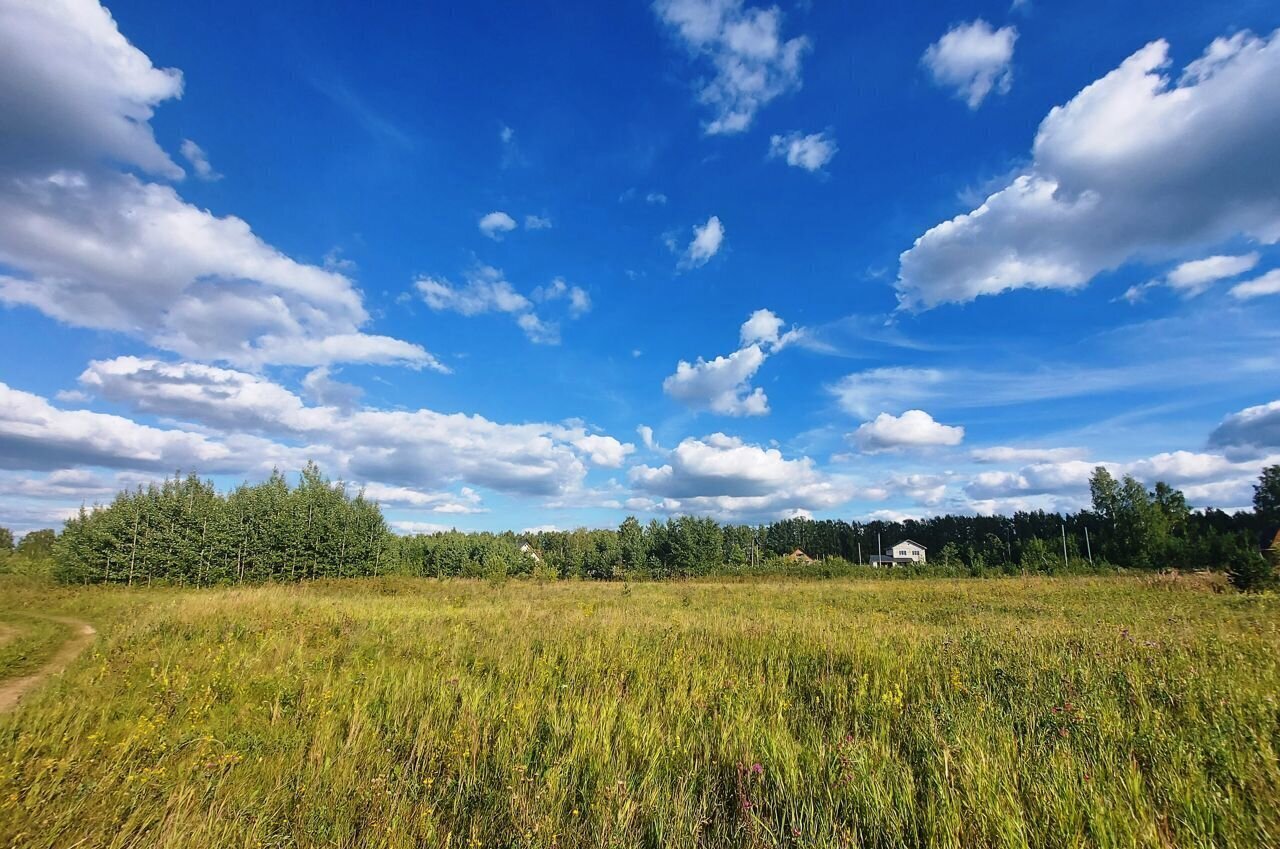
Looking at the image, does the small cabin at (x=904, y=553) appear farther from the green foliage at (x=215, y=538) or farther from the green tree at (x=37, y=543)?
the green tree at (x=37, y=543)

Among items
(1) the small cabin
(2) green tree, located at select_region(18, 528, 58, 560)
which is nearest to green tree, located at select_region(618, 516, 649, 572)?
(1) the small cabin

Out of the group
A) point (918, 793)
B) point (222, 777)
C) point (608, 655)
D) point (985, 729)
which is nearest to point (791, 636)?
point (608, 655)

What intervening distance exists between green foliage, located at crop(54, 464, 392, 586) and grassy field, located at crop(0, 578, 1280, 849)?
42.4 m

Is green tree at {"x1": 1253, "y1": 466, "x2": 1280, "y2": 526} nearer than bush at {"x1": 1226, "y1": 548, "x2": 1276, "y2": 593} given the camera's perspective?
No

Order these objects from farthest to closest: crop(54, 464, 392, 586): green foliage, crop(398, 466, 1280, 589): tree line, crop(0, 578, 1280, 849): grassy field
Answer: crop(398, 466, 1280, 589): tree line → crop(54, 464, 392, 586): green foliage → crop(0, 578, 1280, 849): grassy field

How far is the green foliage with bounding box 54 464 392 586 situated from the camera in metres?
42.5

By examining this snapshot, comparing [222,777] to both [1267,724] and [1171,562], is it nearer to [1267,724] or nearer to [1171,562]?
[1267,724]

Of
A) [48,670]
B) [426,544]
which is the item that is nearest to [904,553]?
[426,544]

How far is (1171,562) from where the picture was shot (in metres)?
55.4

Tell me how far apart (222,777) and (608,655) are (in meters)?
5.57

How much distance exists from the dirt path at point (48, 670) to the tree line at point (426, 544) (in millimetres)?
24822

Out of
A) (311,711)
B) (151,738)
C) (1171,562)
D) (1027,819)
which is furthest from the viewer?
(1171,562)

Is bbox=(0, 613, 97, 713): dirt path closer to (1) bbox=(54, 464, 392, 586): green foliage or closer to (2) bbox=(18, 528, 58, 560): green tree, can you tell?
(1) bbox=(54, 464, 392, 586): green foliage

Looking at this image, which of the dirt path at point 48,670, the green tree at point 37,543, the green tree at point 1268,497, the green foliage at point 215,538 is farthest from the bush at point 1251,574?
the green tree at point 37,543
